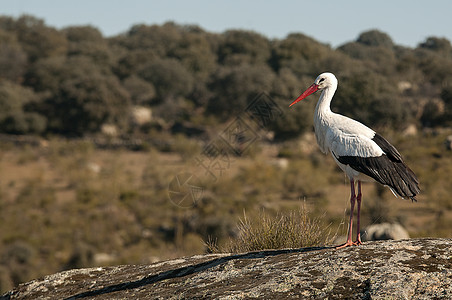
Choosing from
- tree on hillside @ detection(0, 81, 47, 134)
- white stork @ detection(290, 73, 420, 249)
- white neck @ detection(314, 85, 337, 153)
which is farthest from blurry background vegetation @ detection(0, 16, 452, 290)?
white stork @ detection(290, 73, 420, 249)

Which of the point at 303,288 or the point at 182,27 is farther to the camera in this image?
the point at 182,27

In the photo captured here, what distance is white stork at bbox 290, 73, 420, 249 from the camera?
18.9 ft

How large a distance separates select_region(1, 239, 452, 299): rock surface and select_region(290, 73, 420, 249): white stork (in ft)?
3.56

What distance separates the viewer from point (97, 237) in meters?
22.6

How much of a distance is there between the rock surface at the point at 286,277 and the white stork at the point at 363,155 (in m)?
1.08

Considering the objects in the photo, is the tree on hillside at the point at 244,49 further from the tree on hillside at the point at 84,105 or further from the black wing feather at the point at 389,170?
the black wing feather at the point at 389,170

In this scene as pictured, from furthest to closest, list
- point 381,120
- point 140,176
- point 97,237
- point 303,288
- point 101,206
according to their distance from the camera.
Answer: point 381,120, point 140,176, point 101,206, point 97,237, point 303,288

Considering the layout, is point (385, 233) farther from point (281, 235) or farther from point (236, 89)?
point (236, 89)

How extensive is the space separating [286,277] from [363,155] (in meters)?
2.30

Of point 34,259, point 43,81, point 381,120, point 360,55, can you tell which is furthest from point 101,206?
point 360,55

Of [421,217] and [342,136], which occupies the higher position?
[342,136]

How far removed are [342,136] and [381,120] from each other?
3338cm

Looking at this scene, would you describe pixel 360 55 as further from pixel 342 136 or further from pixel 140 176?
pixel 342 136

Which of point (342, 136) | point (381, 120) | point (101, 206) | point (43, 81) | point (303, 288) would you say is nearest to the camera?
point (303, 288)
